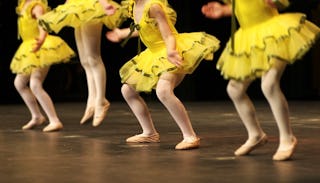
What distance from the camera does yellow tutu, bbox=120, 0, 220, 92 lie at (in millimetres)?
4297

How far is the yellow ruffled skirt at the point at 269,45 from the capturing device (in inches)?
141

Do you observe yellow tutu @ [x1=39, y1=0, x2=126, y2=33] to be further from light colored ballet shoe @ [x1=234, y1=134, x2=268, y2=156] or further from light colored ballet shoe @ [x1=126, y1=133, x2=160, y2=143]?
light colored ballet shoe @ [x1=234, y1=134, x2=268, y2=156]

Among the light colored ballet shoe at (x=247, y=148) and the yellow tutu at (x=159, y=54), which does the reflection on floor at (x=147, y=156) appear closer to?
the light colored ballet shoe at (x=247, y=148)

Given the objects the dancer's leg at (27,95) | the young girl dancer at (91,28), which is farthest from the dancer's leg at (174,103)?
the dancer's leg at (27,95)

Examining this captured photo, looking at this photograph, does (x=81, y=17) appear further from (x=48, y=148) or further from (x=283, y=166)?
(x=283, y=166)

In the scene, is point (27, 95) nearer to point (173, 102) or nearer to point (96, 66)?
point (96, 66)

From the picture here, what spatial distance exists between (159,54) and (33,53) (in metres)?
1.50

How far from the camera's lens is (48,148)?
445cm

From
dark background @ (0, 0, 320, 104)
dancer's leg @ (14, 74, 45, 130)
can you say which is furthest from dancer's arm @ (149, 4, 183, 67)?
dark background @ (0, 0, 320, 104)

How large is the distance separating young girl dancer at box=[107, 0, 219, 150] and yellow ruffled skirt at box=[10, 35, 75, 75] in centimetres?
116

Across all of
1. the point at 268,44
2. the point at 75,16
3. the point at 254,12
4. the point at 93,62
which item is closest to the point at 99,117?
the point at 93,62

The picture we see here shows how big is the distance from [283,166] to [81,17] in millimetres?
2445

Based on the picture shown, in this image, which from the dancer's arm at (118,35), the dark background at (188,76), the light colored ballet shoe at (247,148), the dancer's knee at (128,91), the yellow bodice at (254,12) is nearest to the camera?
the yellow bodice at (254,12)

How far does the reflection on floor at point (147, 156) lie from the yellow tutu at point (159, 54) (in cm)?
40
